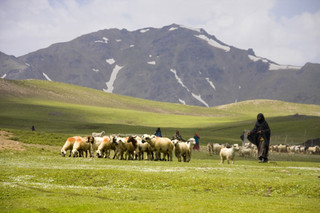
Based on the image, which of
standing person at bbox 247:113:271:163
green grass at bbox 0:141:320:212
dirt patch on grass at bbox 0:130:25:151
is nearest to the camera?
→ green grass at bbox 0:141:320:212

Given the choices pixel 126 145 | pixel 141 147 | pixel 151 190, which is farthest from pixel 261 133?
pixel 151 190

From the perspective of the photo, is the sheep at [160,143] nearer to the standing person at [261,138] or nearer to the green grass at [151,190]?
the standing person at [261,138]

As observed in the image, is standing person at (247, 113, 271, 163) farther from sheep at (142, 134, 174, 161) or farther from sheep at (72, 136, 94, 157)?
sheep at (72, 136, 94, 157)

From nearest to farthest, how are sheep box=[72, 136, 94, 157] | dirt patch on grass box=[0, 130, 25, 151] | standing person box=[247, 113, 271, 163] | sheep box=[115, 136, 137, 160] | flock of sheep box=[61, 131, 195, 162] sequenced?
standing person box=[247, 113, 271, 163], flock of sheep box=[61, 131, 195, 162], sheep box=[115, 136, 137, 160], sheep box=[72, 136, 94, 157], dirt patch on grass box=[0, 130, 25, 151]

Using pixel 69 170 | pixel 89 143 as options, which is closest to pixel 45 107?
pixel 89 143

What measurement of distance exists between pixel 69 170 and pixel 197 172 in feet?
23.0

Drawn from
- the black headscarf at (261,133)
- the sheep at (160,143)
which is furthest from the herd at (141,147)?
the black headscarf at (261,133)

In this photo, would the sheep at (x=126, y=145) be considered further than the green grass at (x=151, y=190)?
Yes

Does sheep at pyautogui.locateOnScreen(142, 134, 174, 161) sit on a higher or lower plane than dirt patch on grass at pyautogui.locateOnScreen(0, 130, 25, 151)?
higher

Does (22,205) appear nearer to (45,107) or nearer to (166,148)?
(166,148)

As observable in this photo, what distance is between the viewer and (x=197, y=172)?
23625 mm

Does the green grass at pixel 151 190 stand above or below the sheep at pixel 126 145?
below

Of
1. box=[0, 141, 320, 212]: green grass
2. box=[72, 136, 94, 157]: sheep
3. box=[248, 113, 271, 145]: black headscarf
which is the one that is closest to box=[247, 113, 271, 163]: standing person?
box=[248, 113, 271, 145]: black headscarf

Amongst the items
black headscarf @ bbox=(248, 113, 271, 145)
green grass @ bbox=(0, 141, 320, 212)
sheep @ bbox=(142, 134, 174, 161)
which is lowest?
green grass @ bbox=(0, 141, 320, 212)
